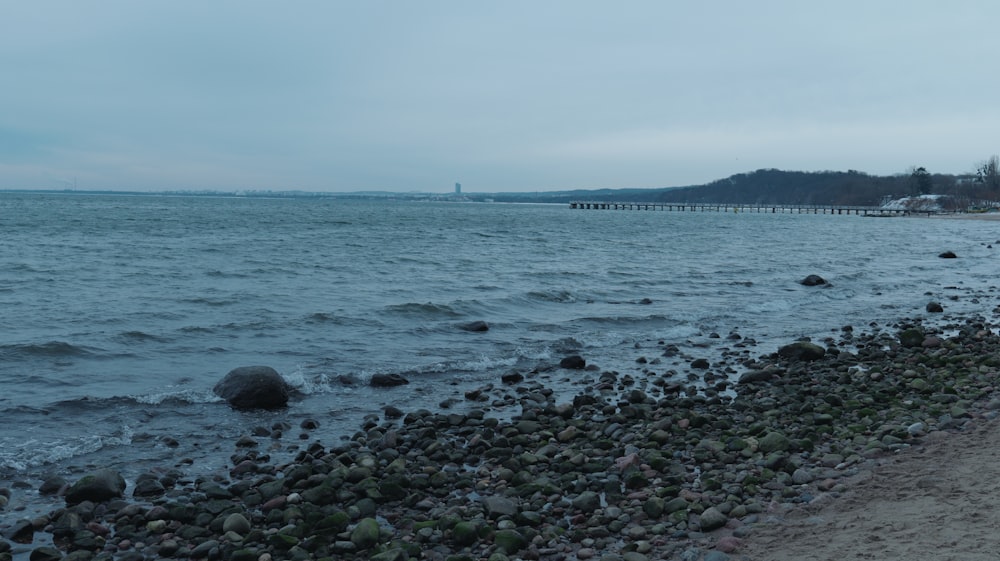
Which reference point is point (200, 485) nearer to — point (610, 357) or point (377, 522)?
point (377, 522)

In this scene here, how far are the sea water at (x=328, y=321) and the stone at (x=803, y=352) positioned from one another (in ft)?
4.85

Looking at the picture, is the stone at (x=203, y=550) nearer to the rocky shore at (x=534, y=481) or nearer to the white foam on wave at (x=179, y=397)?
the rocky shore at (x=534, y=481)

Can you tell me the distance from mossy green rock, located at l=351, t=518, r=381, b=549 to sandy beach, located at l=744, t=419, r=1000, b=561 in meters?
2.93

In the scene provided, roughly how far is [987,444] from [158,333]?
14.4 metres

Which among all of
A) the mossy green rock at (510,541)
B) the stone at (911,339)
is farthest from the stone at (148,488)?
the stone at (911,339)

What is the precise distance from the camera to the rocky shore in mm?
6316

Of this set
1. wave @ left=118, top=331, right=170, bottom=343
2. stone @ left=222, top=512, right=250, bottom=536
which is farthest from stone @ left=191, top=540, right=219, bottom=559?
wave @ left=118, top=331, right=170, bottom=343

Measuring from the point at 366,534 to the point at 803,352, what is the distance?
1016 centimetres

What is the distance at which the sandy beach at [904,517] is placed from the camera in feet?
17.8

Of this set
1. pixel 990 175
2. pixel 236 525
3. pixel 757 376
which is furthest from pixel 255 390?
pixel 990 175

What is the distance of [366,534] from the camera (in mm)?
6305

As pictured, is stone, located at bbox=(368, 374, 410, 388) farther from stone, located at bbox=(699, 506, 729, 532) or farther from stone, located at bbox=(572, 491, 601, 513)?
stone, located at bbox=(699, 506, 729, 532)

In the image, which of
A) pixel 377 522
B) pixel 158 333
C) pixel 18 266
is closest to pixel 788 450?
pixel 377 522

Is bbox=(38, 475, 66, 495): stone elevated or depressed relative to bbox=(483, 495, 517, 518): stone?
depressed
